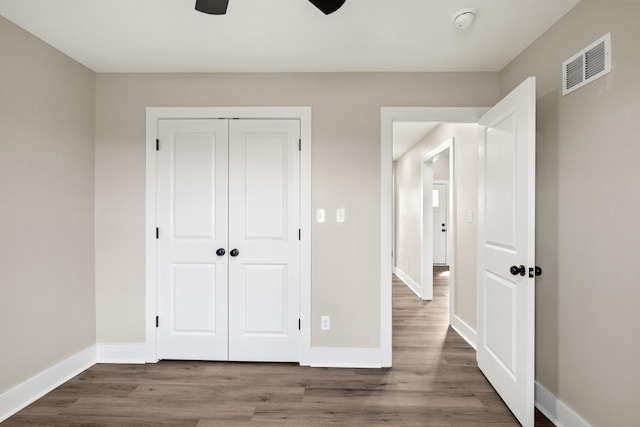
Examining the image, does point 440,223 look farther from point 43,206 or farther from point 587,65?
point 43,206

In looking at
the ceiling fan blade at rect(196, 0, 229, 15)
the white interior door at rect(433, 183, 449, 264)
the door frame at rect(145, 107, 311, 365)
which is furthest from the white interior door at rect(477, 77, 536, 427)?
the white interior door at rect(433, 183, 449, 264)

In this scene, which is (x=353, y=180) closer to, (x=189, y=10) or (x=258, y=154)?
(x=258, y=154)

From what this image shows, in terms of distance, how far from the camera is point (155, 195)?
2697 millimetres

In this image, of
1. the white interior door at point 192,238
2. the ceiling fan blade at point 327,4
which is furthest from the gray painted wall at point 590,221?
the white interior door at point 192,238

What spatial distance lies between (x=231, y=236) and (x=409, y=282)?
13.0 feet

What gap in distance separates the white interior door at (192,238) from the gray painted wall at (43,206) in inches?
22.4

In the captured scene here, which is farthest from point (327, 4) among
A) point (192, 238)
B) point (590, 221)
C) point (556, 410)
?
point (556, 410)

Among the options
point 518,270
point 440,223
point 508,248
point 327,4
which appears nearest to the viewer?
point 327,4

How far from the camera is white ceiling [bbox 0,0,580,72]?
6.09 ft

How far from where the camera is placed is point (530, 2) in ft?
5.89

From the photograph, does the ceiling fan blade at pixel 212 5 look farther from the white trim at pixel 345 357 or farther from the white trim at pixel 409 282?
the white trim at pixel 409 282

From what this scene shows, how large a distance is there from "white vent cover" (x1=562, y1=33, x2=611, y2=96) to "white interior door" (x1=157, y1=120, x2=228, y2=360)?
7.78ft

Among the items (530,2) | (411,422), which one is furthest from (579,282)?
(530,2)

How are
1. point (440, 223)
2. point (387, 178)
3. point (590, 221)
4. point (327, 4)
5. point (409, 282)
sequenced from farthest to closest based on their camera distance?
point (440, 223)
point (409, 282)
point (387, 178)
point (590, 221)
point (327, 4)
